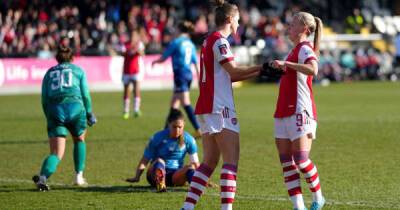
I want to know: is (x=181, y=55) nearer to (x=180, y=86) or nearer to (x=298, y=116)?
(x=180, y=86)

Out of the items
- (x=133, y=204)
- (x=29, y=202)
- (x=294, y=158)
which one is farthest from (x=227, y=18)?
(x=29, y=202)

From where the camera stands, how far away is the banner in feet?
105

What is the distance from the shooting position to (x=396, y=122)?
21078mm

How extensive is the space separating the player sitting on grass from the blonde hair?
2.75 m

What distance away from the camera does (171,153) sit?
11945 millimetres

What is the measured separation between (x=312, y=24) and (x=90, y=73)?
24992mm

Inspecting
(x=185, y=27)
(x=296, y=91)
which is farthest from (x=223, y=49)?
(x=185, y=27)

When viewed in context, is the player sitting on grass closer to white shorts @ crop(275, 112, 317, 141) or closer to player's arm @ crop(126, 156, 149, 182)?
player's arm @ crop(126, 156, 149, 182)

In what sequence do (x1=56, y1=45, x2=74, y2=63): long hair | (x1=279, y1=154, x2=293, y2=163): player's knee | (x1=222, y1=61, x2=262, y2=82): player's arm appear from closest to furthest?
1. (x1=222, y1=61, x2=262, y2=82): player's arm
2. (x1=279, y1=154, x2=293, y2=163): player's knee
3. (x1=56, y1=45, x2=74, y2=63): long hair

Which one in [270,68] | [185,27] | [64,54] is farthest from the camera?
[185,27]

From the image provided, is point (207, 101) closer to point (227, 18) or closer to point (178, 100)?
point (227, 18)

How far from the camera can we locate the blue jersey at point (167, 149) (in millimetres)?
11883

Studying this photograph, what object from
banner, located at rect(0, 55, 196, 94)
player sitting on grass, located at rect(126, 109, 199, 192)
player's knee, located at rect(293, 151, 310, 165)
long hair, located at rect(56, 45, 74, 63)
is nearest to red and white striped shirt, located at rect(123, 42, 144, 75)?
banner, located at rect(0, 55, 196, 94)

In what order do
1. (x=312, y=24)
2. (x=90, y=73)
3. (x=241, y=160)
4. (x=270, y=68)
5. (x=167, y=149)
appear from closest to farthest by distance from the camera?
(x=270, y=68)
(x=312, y=24)
(x=167, y=149)
(x=241, y=160)
(x=90, y=73)
